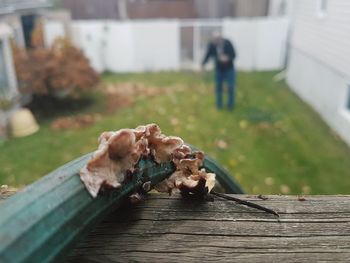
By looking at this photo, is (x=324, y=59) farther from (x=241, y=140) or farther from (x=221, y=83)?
(x=241, y=140)

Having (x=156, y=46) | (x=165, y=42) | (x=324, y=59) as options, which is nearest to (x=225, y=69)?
(x=324, y=59)

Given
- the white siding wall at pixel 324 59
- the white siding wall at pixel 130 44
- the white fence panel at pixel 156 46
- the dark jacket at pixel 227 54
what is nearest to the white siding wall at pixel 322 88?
the white siding wall at pixel 324 59

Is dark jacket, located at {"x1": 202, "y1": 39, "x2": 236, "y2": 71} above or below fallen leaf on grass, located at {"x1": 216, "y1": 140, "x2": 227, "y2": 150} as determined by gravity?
above

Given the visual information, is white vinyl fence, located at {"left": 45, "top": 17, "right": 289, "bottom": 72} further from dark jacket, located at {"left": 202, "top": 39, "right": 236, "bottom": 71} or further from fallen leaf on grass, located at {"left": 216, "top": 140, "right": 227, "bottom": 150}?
fallen leaf on grass, located at {"left": 216, "top": 140, "right": 227, "bottom": 150}

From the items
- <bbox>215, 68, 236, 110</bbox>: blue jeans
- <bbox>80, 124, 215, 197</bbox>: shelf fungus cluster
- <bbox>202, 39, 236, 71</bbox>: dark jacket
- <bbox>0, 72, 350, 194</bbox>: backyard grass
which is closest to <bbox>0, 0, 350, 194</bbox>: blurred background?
<bbox>0, 72, 350, 194</bbox>: backyard grass

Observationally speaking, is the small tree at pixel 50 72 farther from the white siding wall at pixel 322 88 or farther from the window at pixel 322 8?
the window at pixel 322 8

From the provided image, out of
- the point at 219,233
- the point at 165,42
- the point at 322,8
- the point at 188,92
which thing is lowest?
the point at 188,92
